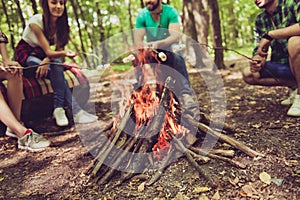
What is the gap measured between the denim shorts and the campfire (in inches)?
46.2

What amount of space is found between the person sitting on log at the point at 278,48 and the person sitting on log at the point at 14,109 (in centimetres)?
279

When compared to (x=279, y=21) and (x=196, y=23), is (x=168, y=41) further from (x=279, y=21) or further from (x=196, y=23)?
(x=196, y=23)

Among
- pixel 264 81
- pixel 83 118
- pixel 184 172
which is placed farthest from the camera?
pixel 83 118

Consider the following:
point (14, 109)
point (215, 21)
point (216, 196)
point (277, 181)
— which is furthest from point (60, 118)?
point (215, 21)

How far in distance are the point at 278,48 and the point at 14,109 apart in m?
3.43

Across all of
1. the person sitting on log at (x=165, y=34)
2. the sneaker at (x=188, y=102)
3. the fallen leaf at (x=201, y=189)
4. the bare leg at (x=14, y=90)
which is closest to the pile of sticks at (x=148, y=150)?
the fallen leaf at (x=201, y=189)

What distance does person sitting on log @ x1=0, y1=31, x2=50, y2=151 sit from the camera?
2984 mm

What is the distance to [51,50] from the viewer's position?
11.9 ft

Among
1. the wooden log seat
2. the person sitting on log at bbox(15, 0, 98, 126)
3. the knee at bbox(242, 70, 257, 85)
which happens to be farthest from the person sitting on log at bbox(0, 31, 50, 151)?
the knee at bbox(242, 70, 257, 85)

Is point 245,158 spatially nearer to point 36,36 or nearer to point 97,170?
point 97,170

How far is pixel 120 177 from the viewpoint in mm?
2238

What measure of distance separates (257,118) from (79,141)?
218 centimetres

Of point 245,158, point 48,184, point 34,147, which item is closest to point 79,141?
point 34,147

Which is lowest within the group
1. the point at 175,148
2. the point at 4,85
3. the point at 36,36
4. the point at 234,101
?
the point at 234,101
